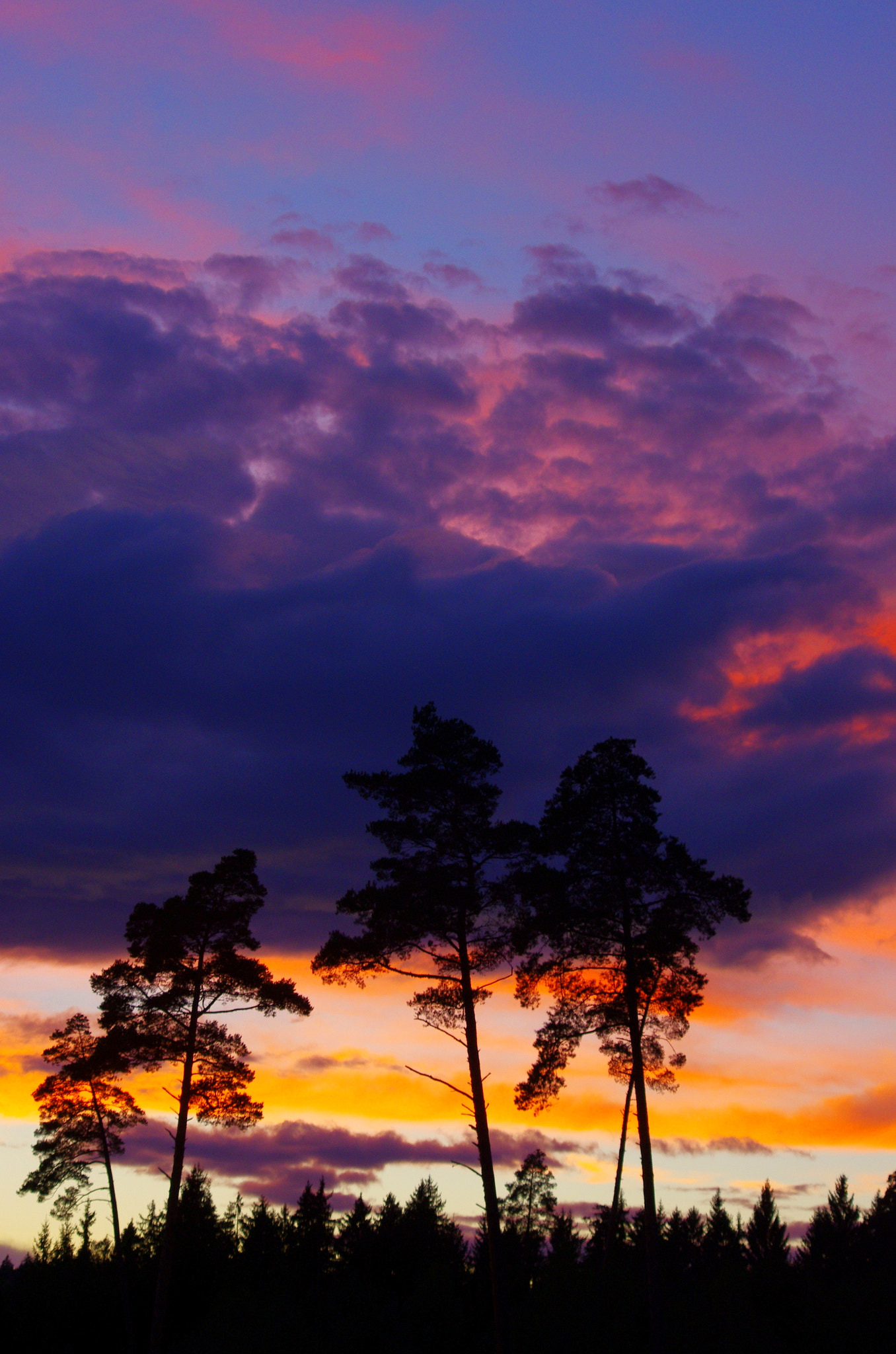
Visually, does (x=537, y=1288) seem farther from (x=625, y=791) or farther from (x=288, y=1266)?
(x=625, y=791)

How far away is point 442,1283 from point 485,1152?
34.5m

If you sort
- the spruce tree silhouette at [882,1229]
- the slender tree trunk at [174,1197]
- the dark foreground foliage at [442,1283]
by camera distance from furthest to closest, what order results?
the spruce tree silhouette at [882,1229]
the dark foreground foliage at [442,1283]
the slender tree trunk at [174,1197]

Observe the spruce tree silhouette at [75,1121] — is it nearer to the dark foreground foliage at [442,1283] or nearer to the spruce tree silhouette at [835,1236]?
the dark foreground foliage at [442,1283]

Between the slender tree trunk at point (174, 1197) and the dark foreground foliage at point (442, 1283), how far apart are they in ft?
20.2

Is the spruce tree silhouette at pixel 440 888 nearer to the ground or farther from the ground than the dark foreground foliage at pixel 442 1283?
farther from the ground

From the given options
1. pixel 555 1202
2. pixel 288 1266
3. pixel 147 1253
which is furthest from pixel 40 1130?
pixel 555 1202

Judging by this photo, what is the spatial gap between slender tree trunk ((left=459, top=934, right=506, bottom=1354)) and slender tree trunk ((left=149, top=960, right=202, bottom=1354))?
9979 mm

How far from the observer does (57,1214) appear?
4356 cm

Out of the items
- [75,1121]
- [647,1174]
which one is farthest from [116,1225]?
[647,1174]

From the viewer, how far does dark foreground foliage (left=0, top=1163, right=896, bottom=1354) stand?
44.8m

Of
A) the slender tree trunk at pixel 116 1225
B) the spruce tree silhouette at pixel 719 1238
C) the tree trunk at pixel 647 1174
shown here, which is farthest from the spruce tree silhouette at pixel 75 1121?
the spruce tree silhouette at pixel 719 1238

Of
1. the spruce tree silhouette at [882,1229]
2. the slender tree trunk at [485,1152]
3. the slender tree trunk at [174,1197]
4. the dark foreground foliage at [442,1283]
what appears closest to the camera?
the slender tree trunk at [485,1152]

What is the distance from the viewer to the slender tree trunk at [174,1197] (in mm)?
32562

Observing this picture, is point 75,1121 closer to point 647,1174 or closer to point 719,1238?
point 647,1174
